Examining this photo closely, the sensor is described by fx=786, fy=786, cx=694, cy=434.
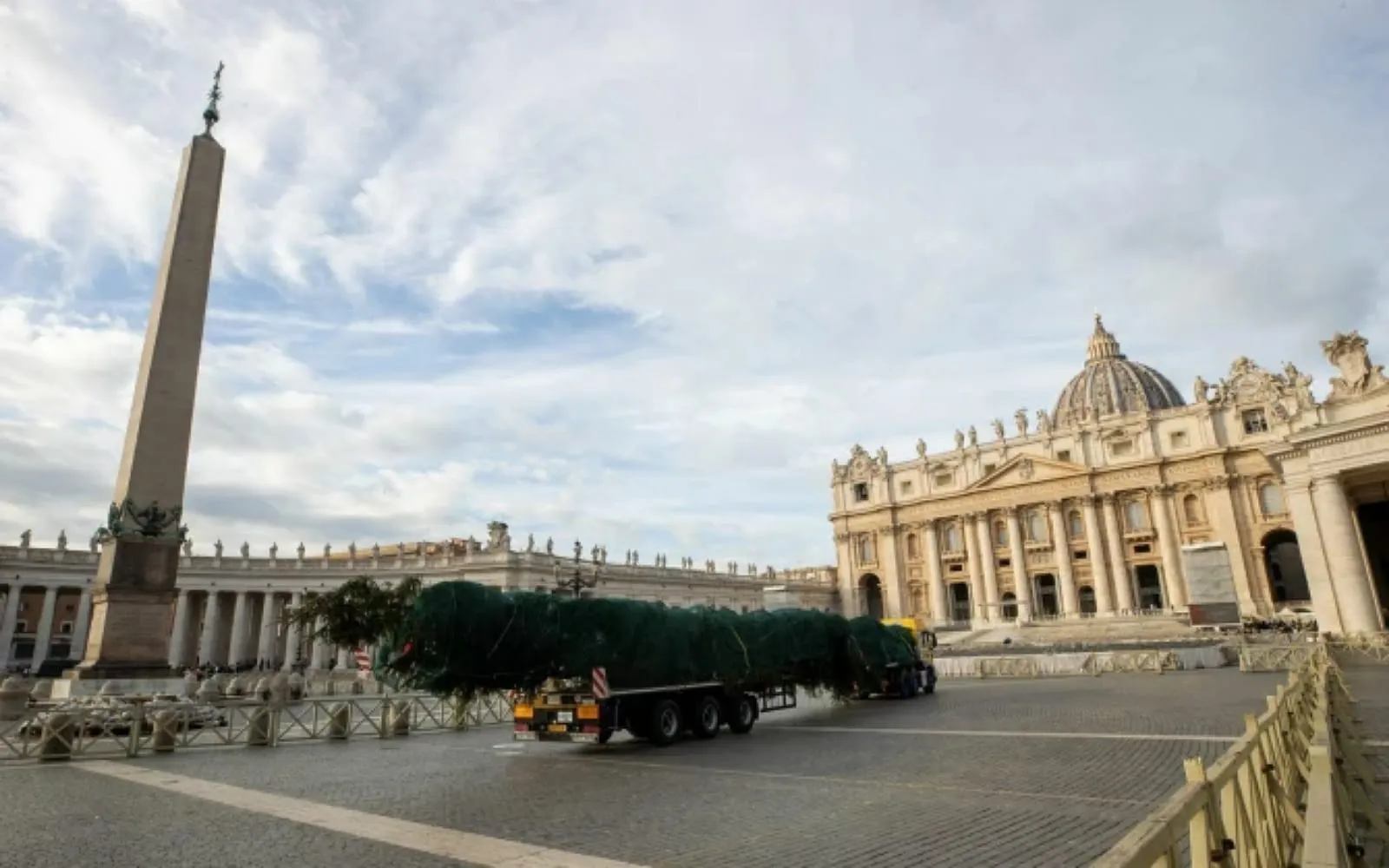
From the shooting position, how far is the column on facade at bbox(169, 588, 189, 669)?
192ft

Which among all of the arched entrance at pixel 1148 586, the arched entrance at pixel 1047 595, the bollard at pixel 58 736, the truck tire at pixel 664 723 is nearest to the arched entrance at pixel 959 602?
the arched entrance at pixel 1047 595

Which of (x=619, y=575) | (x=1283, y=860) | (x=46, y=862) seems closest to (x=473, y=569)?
(x=619, y=575)

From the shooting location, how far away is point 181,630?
58.9 meters

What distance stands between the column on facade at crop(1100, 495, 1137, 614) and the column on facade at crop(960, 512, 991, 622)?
1143cm

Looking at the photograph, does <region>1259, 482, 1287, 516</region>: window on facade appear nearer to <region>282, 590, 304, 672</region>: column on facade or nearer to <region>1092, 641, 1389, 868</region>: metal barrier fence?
<region>1092, 641, 1389, 868</region>: metal barrier fence

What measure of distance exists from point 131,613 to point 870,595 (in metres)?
79.6

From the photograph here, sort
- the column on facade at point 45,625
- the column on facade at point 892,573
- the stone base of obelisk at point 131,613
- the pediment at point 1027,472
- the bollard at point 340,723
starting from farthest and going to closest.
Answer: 1. the column on facade at point 892,573
2. the pediment at point 1027,472
3. the column on facade at point 45,625
4. the stone base of obelisk at point 131,613
5. the bollard at point 340,723

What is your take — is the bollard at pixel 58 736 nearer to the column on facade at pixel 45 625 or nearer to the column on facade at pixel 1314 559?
the column on facade at pixel 1314 559

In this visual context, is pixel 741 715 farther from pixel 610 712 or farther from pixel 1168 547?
pixel 1168 547

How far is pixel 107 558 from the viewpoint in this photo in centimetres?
2005

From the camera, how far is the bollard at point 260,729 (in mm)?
16766

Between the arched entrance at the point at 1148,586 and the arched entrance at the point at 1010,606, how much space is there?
10.4m

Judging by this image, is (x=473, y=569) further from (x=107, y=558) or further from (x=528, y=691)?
(x=528, y=691)

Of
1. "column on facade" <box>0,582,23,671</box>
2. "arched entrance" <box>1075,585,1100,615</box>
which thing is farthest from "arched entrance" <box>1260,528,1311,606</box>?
"column on facade" <box>0,582,23,671</box>
